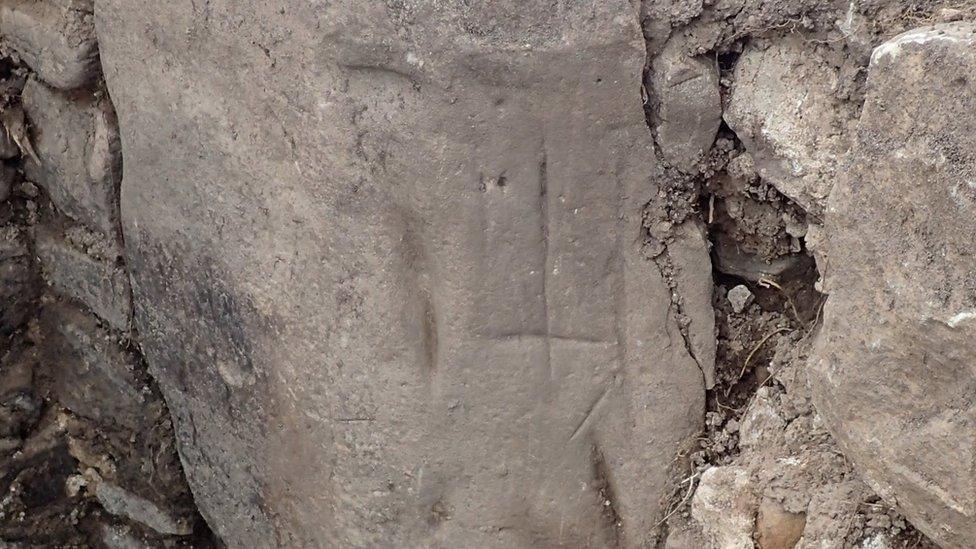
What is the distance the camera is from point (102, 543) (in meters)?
2.32

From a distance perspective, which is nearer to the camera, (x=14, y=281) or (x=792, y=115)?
(x=792, y=115)

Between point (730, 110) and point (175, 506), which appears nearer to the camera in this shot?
point (730, 110)

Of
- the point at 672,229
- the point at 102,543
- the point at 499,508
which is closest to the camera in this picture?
the point at 672,229

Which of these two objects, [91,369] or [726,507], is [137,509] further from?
[726,507]

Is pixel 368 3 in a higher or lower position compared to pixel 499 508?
higher

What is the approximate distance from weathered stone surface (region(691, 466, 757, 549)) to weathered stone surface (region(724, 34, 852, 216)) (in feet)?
1.25

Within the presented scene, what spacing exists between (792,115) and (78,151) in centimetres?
121

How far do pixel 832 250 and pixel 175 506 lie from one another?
1.38 meters

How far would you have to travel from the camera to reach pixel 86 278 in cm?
207

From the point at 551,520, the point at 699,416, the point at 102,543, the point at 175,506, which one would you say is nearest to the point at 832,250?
the point at 699,416

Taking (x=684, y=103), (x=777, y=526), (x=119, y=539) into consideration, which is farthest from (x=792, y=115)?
(x=119, y=539)

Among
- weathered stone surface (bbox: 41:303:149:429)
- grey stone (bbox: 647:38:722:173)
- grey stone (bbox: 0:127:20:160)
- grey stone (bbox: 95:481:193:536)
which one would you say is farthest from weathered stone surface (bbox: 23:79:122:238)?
grey stone (bbox: 647:38:722:173)

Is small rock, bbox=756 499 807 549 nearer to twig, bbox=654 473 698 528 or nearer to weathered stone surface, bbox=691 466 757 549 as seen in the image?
weathered stone surface, bbox=691 466 757 549

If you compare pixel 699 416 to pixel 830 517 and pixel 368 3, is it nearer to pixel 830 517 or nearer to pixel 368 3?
pixel 830 517
